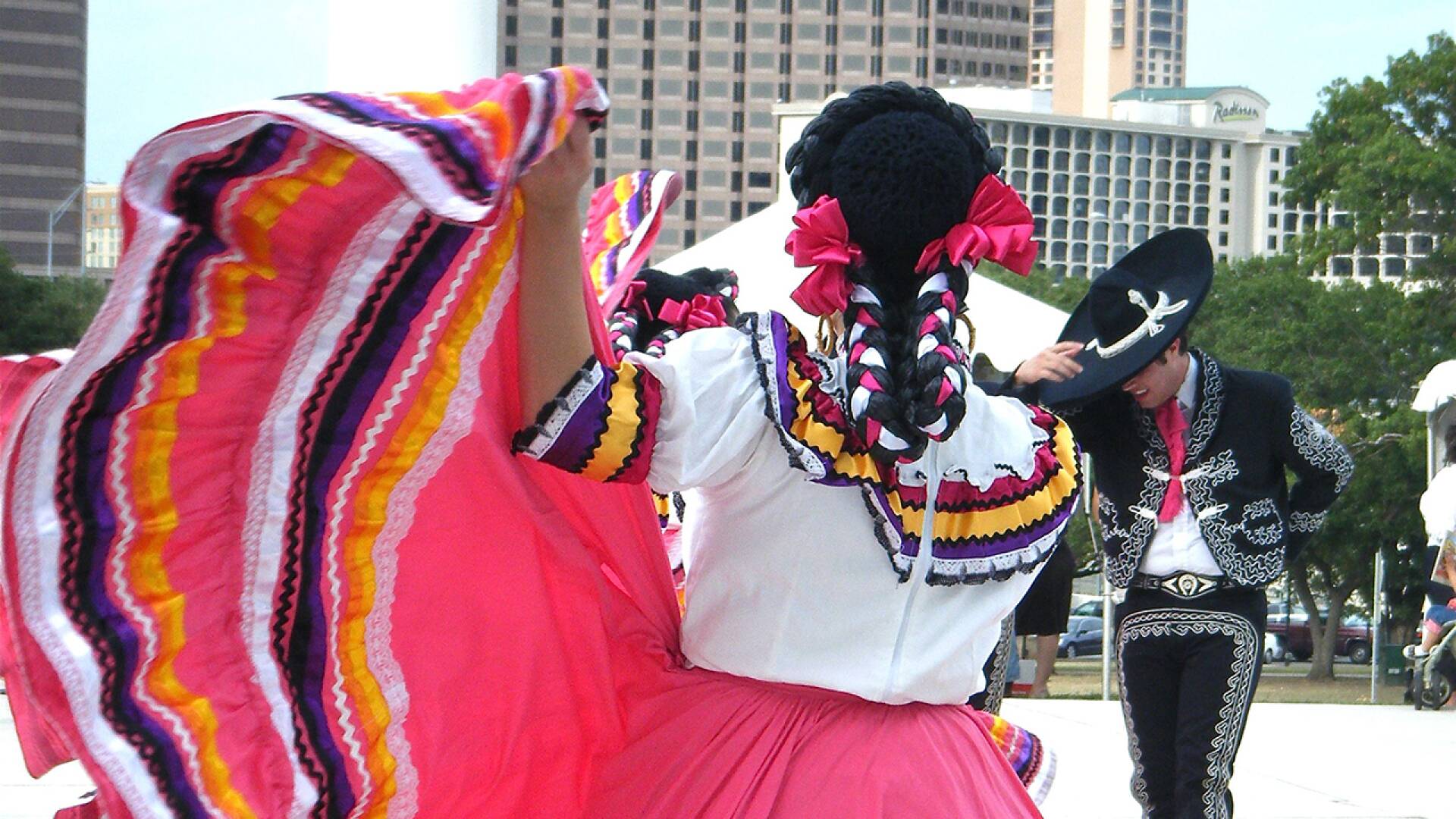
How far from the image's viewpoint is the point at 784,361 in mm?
2080

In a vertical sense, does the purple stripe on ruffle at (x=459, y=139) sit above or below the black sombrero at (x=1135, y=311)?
above

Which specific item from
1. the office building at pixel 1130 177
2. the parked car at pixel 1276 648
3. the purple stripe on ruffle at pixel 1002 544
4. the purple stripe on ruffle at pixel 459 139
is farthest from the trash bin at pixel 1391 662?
the office building at pixel 1130 177

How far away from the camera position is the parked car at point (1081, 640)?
141 ft

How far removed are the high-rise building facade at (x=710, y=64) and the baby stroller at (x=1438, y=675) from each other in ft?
364

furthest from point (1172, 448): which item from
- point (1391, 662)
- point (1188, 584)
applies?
point (1391, 662)

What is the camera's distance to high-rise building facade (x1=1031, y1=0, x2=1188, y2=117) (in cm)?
17288

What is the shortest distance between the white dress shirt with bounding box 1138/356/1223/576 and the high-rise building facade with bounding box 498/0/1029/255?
383ft

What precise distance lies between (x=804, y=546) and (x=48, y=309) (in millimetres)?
24924

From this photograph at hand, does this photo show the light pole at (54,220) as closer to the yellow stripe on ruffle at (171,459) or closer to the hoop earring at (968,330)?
the hoop earring at (968,330)

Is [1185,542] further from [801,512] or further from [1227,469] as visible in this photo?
[801,512]

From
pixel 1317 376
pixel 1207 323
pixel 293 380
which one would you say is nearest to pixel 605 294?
pixel 293 380

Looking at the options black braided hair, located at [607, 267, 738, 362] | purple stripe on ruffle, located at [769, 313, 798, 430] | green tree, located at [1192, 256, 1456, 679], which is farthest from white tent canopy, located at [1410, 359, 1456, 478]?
green tree, located at [1192, 256, 1456, 679]

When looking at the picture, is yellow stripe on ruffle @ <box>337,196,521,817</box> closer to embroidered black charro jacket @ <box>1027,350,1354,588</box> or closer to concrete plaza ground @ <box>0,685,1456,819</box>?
embroidered black charro jacket @ <box>1027,350,1354,588</box>

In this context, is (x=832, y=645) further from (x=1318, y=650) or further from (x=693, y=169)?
(x=693, y=169)
